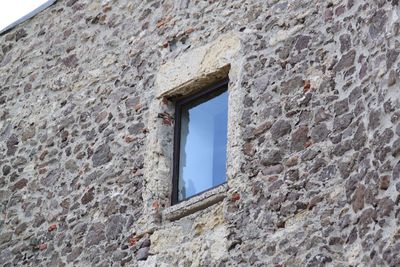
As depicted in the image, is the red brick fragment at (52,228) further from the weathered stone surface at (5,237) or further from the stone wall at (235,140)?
the weathered stone surface at (5,237)

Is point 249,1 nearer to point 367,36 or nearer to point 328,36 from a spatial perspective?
point 328,36

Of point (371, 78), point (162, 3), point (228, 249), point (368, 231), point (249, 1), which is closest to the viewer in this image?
point (368, 231)

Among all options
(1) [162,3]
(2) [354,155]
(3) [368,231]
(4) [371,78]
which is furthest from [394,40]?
(1) [162,3]

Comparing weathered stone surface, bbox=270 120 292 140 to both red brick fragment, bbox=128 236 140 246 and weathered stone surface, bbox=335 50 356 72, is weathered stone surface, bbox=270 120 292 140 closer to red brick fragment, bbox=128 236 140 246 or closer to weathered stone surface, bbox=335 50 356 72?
weathered stone surface, bbox=335 50 356 72

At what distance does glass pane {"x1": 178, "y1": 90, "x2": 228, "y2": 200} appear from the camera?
9.41 m

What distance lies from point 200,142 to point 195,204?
80cm

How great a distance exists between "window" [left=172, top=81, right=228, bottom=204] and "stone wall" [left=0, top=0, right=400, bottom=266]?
0.26 meters

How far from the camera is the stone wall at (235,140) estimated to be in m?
7.88

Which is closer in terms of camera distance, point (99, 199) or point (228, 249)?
point (228, 249)

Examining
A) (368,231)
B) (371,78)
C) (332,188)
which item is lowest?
(368,231)

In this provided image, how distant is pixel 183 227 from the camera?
29.9ft

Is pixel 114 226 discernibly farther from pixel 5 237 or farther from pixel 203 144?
pixel 5 237

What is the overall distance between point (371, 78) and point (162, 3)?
3167 millimetres

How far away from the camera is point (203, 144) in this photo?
9.67 metres
